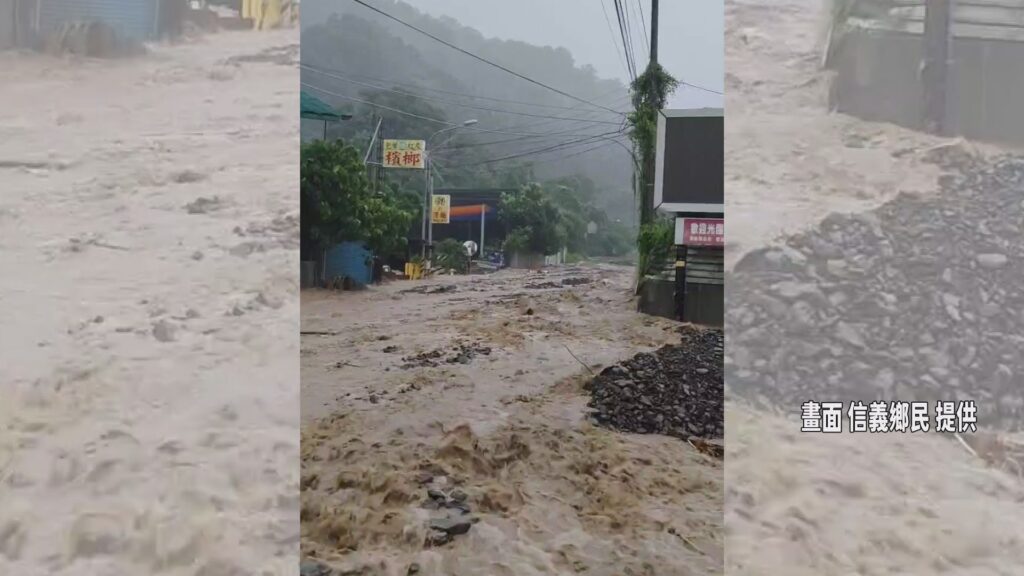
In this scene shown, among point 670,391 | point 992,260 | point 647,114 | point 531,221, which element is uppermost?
point 647,114

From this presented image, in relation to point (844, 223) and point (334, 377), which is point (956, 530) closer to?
point (844, 223)

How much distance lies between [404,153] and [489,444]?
3.40 ft

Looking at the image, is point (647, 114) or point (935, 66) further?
point (647, 114)

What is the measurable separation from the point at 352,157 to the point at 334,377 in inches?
28.9

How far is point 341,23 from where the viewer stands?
2.09 metres

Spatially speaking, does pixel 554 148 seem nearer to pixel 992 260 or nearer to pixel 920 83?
pixel 920 83

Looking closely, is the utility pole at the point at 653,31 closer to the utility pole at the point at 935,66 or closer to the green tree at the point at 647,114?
the green tree at the point at 647,114

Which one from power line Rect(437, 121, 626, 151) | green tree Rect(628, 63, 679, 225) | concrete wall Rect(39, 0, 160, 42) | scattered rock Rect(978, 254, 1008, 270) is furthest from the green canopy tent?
scattered rock Rect(978, 254, 1008, 270)

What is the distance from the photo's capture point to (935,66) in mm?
1945

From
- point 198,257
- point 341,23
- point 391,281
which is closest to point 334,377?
point 391,281

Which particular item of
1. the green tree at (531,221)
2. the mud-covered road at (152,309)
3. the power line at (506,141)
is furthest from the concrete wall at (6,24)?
the green tree at (531,221)

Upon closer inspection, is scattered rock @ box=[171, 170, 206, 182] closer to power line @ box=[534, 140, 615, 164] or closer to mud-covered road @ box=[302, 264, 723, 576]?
mud-covered road @ box=[302, 264, 723, 576]

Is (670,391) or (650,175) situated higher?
(650,175)

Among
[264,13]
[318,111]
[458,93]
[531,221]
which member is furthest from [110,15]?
[531,221]
